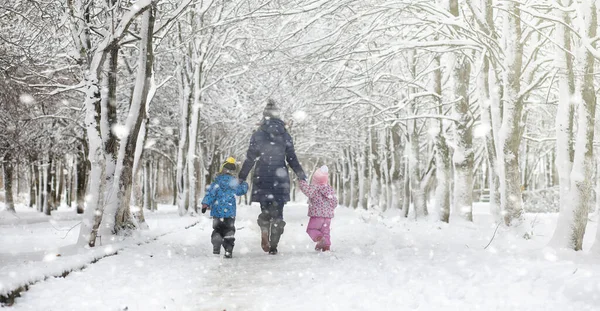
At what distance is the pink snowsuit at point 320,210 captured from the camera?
28.6 feet

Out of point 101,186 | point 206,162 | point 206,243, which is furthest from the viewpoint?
point 206,162

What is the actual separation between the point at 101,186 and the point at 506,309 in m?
6.80

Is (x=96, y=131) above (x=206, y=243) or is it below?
above

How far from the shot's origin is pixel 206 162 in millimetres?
34375

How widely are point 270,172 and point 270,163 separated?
15 centimetres

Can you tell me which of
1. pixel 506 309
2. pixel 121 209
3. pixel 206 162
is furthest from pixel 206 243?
pixel 206 162

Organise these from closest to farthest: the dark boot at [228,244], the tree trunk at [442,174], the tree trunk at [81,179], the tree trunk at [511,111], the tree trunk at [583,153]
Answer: the tree trunk at [583,153] → the dark boot at [228,244] → the tree trunk at [511,111] → the tree trunk at [442,174] → the tree trunk at [81,179]

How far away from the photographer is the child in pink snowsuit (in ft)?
28.6

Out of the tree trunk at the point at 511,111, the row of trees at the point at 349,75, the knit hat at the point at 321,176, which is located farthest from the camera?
the tree trunk at the point at 511,111

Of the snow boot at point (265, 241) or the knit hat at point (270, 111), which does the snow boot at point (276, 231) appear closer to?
the snow boot at point (265, 241)

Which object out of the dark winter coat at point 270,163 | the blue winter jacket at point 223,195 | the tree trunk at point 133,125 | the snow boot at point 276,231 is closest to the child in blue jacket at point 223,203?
the blue winter jacket at point 223,195

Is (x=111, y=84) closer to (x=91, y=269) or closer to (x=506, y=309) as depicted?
(x=91, y=269)

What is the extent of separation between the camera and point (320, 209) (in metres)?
8.77

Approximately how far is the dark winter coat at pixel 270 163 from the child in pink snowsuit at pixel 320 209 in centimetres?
41
